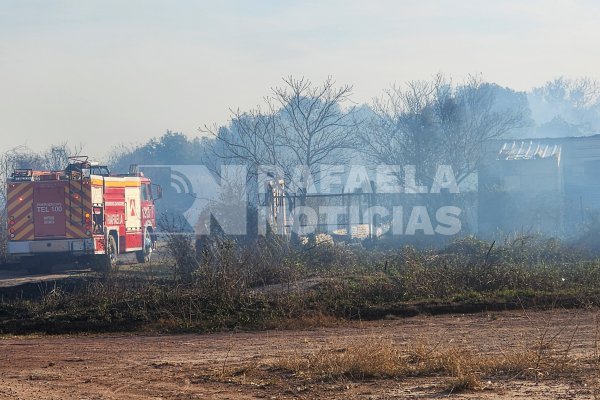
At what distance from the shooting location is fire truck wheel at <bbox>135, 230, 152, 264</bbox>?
3409 centimetres

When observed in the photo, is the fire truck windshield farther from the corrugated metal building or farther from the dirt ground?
the corrugated metal building

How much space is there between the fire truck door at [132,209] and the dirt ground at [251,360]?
15638 mm

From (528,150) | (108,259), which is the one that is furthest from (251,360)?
(528,150)

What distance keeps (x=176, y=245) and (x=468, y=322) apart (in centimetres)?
925

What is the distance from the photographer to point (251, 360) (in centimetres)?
1201

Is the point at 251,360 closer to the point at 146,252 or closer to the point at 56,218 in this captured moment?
the point at 56,218

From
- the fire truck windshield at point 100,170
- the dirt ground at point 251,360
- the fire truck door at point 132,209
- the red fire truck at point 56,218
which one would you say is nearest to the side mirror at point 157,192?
the fire truck door at point 132,209

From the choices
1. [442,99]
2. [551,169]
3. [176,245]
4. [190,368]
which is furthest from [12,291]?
[551,169]

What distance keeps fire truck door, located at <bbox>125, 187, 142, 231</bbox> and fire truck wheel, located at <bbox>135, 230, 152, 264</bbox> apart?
1042 mm

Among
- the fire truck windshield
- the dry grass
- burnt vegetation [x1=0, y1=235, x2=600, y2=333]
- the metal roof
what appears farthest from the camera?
the metal roof

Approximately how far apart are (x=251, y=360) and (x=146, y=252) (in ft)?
76.9

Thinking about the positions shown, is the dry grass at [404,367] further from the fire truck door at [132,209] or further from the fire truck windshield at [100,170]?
the fire truck door at [132,209]

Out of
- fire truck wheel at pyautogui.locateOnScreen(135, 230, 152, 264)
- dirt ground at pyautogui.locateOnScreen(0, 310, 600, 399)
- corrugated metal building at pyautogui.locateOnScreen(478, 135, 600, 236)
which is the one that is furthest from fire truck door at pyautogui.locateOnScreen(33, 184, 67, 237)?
corrugated metal building at pyautogui.locateOnScreen(478, 135, 600, 236)

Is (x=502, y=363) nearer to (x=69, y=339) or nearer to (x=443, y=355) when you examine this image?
(x=443, y=355)
